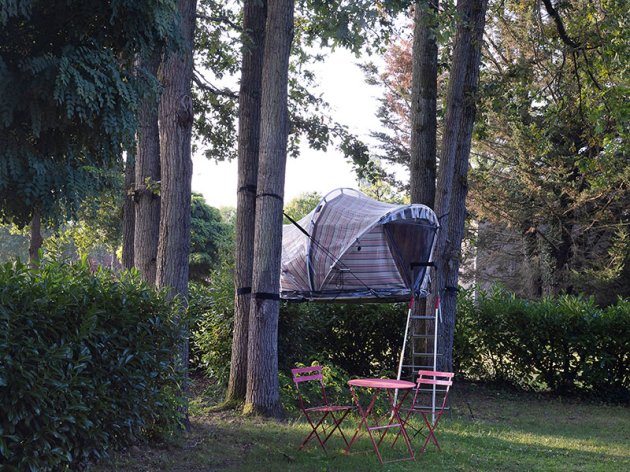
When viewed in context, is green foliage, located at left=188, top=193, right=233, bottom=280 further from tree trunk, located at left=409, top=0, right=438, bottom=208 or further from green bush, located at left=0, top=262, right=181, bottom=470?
green bush, located at left=0, top=262, right=181, bottom=470

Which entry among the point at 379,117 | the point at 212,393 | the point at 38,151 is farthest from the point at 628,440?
the point at 379,117

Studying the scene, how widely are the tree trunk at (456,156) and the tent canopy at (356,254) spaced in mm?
976

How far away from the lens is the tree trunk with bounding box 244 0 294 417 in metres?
10.4

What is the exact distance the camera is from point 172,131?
31.3ft

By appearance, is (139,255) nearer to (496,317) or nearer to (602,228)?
(496,317)

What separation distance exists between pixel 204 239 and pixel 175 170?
2621 centimetres

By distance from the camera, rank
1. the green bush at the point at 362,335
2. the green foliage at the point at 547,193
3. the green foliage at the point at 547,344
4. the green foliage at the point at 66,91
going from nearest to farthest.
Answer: the green foliage at the point at 66,91 → the green foliage at the point at 547,344 → the green bush at the point at 362,335 → the green foliage at the point at 547,193

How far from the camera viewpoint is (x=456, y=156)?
48.6 feet

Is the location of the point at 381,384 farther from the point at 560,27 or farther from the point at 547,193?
the point at 547,193

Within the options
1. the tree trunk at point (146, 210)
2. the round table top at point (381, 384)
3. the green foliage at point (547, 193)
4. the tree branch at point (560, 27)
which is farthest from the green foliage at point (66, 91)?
the green foliage at point (547, 193)

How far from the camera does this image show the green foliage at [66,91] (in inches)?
266

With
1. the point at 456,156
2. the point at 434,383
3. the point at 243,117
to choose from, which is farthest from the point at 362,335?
the point at 434,383

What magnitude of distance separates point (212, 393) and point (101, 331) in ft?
19.4

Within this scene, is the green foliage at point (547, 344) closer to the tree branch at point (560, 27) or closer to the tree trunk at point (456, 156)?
the tree trunk at point (456, 156)
